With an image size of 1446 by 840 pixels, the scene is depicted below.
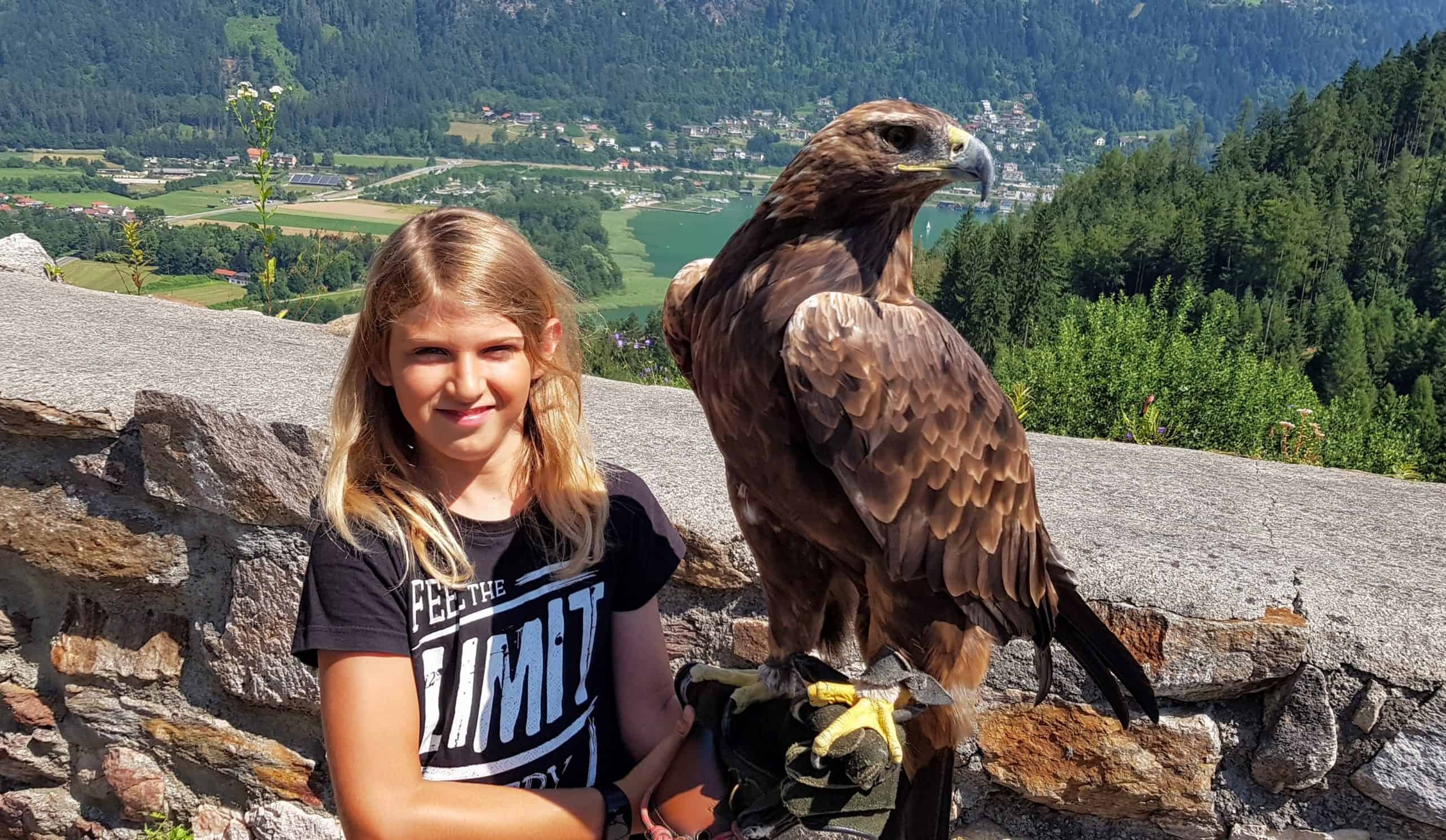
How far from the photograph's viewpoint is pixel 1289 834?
6.79 ft

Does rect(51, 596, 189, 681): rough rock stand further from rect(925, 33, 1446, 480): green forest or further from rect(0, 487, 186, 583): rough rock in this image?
rect(925, 33, 1446, 480): green forest

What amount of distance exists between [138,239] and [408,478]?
5.38 metres

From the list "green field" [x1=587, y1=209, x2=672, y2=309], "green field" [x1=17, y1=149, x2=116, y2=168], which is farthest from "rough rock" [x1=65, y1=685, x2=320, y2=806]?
"green field" [x1=17, y1=149, x2=116, y2=168]

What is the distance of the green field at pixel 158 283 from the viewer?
6771 millimetres

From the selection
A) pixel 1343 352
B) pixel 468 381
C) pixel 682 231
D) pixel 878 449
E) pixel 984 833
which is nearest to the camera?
pixel 468 381

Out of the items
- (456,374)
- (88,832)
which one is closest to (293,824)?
(88,832)

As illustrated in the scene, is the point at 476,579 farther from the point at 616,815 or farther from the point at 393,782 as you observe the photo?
the point at 616,815

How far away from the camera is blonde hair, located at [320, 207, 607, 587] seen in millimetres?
1659

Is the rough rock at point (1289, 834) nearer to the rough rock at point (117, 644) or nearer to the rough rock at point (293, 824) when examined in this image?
the rough rock at point (293, 824)

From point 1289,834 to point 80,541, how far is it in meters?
2.97

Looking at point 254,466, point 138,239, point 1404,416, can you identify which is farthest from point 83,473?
point 1404,416

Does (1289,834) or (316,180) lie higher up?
(1289,834)

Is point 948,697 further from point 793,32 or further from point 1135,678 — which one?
point 793,32

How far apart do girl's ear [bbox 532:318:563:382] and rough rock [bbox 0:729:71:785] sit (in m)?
1.98
